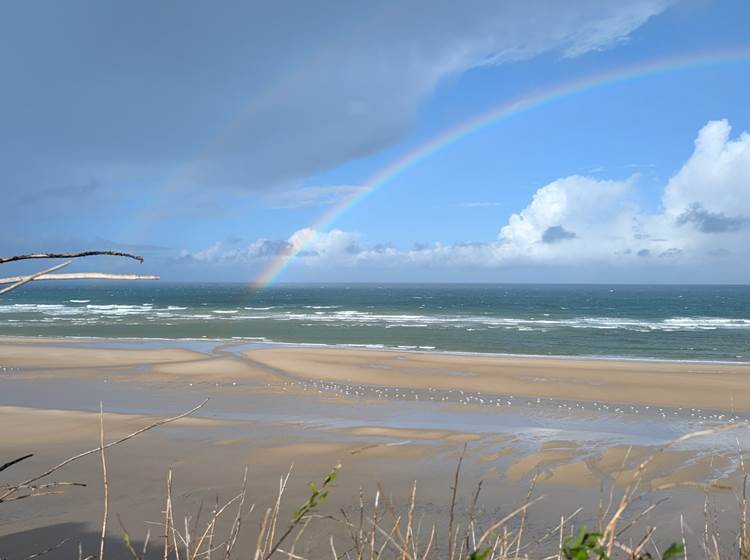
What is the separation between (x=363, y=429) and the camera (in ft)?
38.9

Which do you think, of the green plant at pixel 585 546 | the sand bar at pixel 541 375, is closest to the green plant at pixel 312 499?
the green plant at pixel 585 546

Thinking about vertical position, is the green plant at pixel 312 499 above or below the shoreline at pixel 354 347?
above

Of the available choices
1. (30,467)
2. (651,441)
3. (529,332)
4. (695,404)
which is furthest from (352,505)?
(529,332)

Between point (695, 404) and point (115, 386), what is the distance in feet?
53.2

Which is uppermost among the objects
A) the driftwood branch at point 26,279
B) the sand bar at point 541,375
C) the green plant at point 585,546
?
the driftwood branch at point 26,279

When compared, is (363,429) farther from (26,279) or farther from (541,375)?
(26,279)

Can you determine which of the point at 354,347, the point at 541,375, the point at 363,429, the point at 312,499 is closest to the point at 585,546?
the point at 312,499

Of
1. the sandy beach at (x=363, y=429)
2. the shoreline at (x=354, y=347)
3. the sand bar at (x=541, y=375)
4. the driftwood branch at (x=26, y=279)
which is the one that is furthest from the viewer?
the shoreline at (x=354, y=347)

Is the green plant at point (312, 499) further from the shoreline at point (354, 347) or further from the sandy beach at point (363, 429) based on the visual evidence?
the shoreline at point (354, 347)

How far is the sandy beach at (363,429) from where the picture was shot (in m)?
7.67

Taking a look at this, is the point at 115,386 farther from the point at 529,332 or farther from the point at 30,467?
the point at 529,332

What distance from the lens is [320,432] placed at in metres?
11.5

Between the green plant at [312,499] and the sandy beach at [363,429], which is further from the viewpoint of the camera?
the sandy beach at [363,429]

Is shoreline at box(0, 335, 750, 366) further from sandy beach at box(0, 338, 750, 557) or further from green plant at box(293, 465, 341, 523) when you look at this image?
green plant at box(293, 465, 341, 523)
